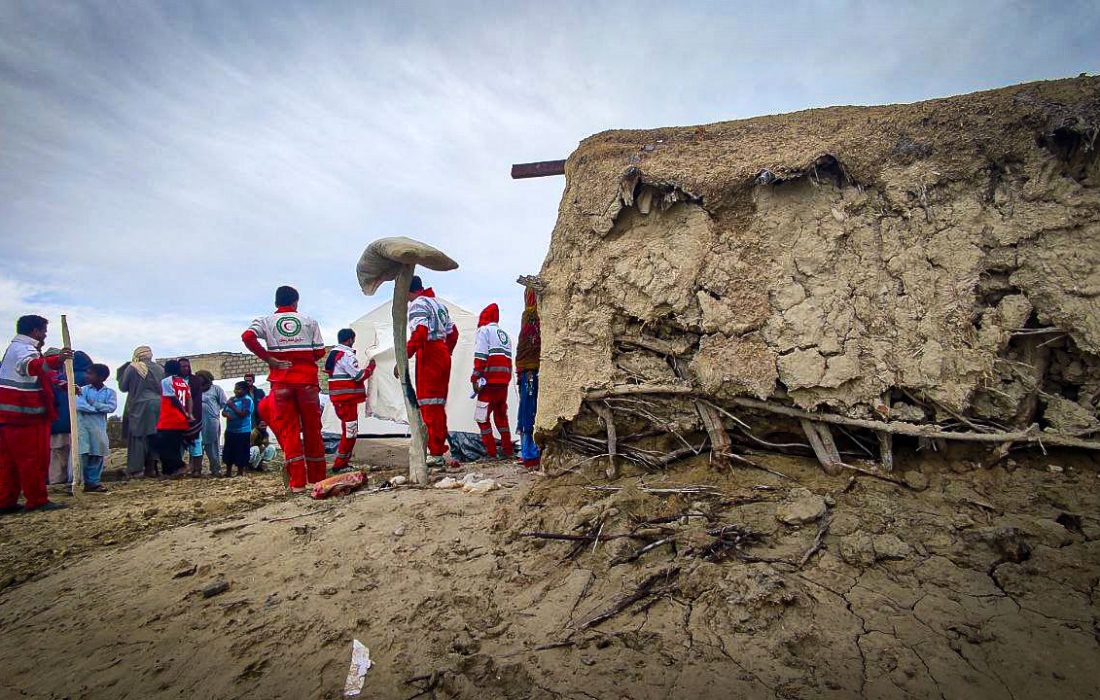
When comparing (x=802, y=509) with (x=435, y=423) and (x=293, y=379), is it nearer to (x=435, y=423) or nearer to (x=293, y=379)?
(x=435, y=423)

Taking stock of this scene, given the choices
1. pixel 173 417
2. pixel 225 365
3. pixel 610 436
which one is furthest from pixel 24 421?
pixel 225 365

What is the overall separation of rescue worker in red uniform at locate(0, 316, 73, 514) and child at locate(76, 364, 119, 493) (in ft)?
4.93

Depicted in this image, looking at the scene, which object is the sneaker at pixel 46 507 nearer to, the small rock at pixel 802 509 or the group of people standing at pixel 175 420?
the group of people standing at pixel 175 420

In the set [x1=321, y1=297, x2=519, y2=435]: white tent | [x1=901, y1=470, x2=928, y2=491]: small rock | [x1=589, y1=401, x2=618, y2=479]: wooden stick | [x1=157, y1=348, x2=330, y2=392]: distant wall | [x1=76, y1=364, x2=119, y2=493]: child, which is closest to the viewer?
[x1=901, y1=470, x2=928, y2=491]: small rock

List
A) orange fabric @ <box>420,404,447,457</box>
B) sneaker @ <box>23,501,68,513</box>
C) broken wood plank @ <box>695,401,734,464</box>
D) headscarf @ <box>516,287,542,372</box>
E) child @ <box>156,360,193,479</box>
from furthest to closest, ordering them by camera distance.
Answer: child @ <box>156,360,193,479</box>
orange fabric @ <box>420,404,447,457</box>
headscarf @ <box>516,287,542,372</box>
sneaker @ <box>23,501,68,513</box>
broken wood plank @ <box>695,401,734,464</box>

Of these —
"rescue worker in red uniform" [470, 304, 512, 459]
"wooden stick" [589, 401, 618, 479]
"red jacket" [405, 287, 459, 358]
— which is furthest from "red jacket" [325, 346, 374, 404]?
"wooden stick" [589, 401, 618, 479]

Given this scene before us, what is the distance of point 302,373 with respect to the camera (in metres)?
4.71

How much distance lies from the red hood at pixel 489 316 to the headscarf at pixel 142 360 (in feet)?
18.1

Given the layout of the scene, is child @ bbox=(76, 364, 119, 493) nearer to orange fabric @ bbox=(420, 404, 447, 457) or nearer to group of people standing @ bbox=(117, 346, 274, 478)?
group of people standing @ bbox=(117, 346, 274, 478)

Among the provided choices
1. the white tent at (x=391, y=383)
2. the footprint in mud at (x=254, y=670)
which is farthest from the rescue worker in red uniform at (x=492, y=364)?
the footprint in mud at (x=254, y=670)

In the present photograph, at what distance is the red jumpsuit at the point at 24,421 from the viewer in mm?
4578

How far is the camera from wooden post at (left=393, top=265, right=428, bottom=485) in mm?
4520

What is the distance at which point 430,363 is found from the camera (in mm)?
5328

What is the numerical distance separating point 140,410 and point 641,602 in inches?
326
